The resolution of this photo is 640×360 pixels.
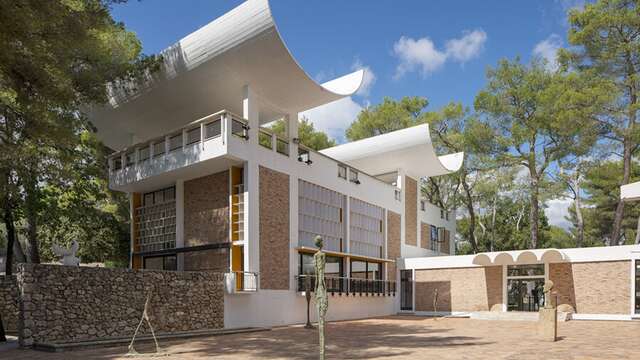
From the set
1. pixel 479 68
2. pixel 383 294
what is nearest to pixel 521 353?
pixel 383 294

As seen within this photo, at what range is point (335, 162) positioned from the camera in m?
23.8

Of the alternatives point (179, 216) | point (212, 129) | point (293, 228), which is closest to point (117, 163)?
point (179, 216)

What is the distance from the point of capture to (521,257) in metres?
24.4

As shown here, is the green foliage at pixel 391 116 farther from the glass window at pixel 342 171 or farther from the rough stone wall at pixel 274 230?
the rough stone wall at pixel 274 230

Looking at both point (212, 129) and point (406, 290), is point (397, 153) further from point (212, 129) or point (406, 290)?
point (212, 129)

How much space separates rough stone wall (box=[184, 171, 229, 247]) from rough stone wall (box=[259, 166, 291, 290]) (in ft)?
4.32

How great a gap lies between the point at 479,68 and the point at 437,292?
49.2ft

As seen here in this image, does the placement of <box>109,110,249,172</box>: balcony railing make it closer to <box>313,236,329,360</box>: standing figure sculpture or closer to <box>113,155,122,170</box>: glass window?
<box>113,155,122,170</box>: glass window

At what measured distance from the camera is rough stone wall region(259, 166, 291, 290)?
18891mm

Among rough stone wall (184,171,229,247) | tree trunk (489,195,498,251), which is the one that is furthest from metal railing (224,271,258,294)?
tree trunk (489,195,498,251)

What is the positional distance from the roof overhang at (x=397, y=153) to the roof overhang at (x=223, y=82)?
6.31 m

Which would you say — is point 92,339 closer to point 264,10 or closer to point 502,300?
point 264,10

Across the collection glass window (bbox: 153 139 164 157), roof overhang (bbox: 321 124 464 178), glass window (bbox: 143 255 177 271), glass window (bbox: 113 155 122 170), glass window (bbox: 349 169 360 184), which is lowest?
glass window (bbox: 143 255 177 271)

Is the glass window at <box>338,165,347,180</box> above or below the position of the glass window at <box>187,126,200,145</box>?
below
